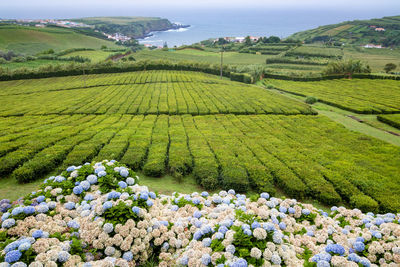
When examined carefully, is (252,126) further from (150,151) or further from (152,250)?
(152,250)

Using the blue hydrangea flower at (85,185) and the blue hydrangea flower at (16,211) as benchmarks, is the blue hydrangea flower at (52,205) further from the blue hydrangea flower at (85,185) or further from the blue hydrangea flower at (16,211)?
the blue hydrangea flower at (85,185)

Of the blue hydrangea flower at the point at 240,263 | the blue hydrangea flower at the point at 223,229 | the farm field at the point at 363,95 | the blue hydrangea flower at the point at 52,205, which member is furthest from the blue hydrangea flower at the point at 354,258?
the farm field at the point at 363,95

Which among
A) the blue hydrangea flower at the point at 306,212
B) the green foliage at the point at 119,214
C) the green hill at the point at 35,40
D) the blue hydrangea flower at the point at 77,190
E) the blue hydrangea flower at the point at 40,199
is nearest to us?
the green foliage at the point at 119,214

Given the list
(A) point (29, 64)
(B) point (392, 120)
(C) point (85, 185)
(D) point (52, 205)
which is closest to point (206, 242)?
(C) point (85, 185)

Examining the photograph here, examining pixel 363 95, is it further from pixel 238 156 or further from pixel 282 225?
pixel 282 225

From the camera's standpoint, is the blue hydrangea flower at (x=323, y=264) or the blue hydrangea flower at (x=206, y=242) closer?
the blue hydrangea flower at (x=323, y=264)

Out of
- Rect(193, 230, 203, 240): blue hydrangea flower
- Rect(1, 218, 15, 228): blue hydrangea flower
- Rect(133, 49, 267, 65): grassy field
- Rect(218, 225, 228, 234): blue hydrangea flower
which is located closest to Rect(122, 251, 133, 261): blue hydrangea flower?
Rect(193, 230, 203, 240): blue hydrangea flower

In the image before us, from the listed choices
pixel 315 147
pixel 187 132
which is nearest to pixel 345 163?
pixel 315 147
